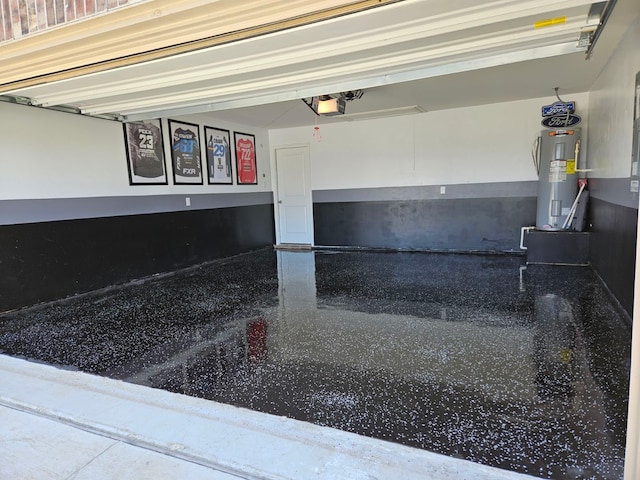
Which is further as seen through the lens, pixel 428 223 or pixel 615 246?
pixel 428 223

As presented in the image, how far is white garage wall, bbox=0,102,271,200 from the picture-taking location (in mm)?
4035

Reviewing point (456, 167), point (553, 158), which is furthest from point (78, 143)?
point (553, 158)

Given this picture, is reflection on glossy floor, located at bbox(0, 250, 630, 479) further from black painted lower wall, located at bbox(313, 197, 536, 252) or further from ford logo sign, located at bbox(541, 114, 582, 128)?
ford logo sign, located at bbox(541, 114, 582, 128)

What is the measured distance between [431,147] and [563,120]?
6.35 feet

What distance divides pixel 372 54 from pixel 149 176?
3.92 meters

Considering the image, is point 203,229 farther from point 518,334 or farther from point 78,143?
point 518,334

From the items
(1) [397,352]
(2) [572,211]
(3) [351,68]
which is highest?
(3) [351,68]

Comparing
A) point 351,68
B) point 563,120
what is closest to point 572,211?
point 563,120

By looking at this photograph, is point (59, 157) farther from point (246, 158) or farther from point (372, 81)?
point (372, 81)

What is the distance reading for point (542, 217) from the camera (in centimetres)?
567

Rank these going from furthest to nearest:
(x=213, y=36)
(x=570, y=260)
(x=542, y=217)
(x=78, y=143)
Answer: (x=542, y=217), (x=570, y=260), (x=78, y=143), (x=213, y=36)

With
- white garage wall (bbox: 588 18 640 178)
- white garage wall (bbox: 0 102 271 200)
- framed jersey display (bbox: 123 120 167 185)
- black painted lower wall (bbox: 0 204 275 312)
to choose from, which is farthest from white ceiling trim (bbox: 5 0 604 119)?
black painted lower wall (bbox: 0 204 275 312)

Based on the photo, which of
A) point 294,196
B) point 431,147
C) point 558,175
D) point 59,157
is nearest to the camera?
point 59,157

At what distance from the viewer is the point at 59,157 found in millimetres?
4465
